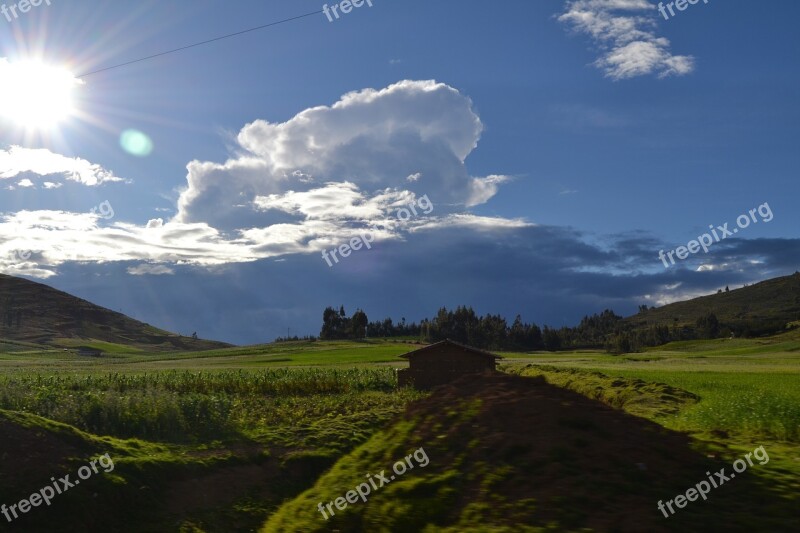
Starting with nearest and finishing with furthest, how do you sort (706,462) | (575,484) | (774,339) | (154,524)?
(575,484) < (706,462) < (154,524) < (774,339)

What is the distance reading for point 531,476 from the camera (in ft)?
37.4

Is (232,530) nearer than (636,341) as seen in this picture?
Yes

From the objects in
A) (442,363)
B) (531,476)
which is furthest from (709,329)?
(531,476)

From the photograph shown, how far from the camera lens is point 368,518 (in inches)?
479

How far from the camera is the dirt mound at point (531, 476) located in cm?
969

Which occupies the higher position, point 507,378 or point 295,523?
point 507,378

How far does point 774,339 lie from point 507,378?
149020 millimetres

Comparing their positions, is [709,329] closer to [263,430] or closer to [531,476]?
[263,430]

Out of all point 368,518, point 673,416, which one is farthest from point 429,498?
point 673,416

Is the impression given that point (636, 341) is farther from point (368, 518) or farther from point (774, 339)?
point (368, 518)

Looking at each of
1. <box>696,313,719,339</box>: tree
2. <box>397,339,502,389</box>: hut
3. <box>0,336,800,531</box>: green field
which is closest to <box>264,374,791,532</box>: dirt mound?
<box>0,336,800,531</box>: green field

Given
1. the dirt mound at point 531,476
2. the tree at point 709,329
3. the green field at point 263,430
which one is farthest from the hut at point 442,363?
the tree at point 709,329

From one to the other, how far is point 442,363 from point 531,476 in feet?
118

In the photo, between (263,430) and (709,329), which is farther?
(709,329)
